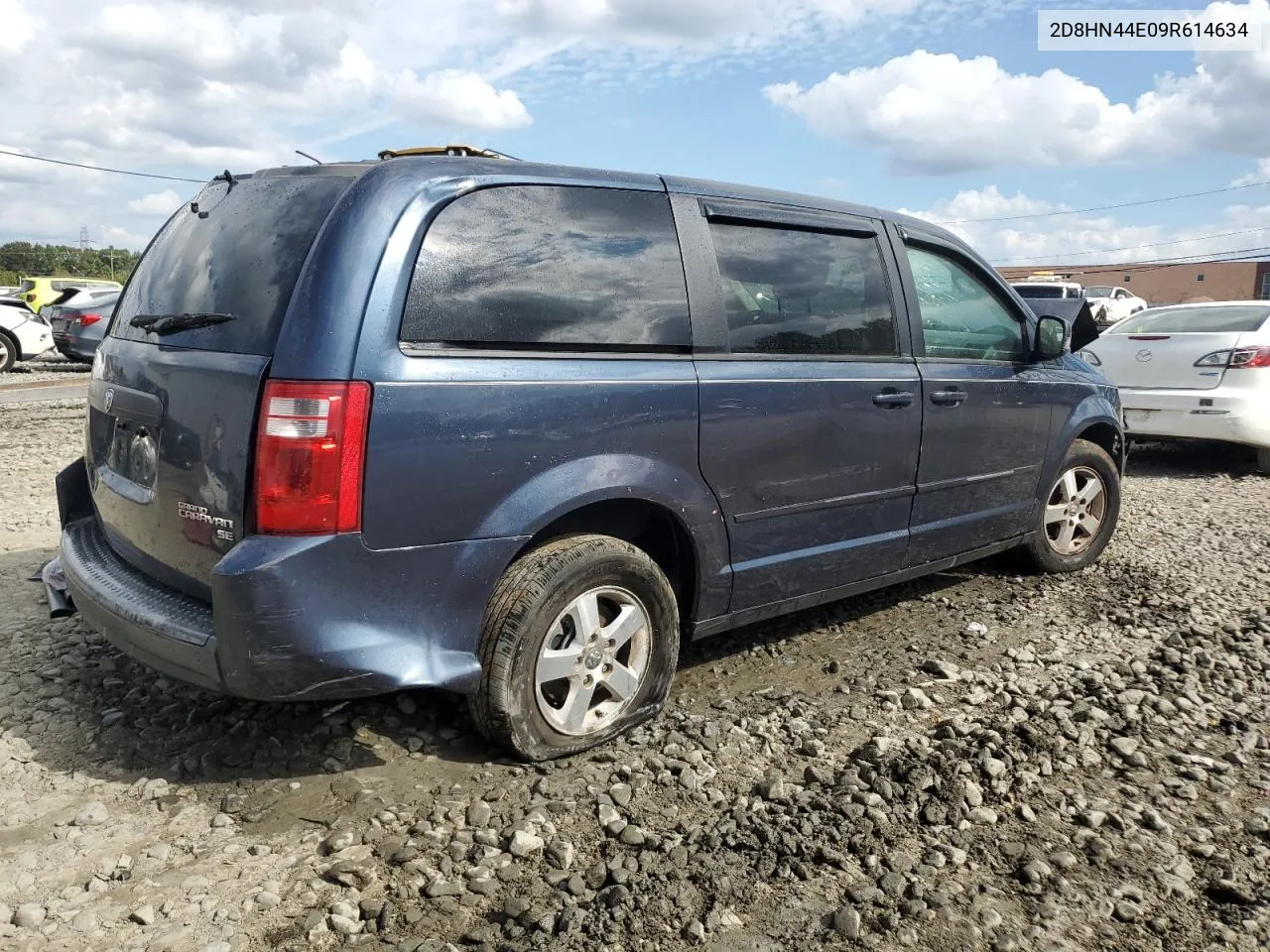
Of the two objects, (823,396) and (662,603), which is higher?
(823,396)

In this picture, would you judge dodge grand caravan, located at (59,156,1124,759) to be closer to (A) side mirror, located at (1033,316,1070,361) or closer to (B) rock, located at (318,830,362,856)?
(B) rock, located at (318,830,362,856)

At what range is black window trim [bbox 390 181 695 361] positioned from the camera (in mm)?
2795

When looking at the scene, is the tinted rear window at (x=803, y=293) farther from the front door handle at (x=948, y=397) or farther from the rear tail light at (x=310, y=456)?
the rear tail light at (x=310, y=456)

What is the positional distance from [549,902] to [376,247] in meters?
1.78

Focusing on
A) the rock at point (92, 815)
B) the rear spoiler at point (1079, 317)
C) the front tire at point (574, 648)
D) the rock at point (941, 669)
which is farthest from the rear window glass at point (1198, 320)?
the rock at point (92, 815)

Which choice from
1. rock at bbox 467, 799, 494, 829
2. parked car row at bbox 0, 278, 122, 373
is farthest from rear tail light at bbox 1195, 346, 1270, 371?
parked car row at bbox 0, 278, 122, 373

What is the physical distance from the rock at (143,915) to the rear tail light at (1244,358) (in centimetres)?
863

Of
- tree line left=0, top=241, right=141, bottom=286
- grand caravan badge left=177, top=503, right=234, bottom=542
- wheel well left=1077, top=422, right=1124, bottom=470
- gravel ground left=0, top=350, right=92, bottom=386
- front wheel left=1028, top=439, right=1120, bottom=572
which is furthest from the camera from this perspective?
tree line left=0, top=241, right=141, bottom=286

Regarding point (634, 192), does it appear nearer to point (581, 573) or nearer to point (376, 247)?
point (376, 247)

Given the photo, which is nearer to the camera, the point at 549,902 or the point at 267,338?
the point at 549,902

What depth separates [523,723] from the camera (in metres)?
3.06

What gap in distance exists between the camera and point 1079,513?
5402 millimetres

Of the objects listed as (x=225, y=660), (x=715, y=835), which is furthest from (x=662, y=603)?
(x=225, y=660)

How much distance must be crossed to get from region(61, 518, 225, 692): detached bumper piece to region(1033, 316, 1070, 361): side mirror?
12.7 feet
